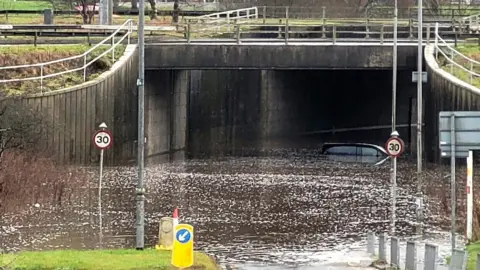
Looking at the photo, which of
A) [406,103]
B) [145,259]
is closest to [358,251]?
[145,259]

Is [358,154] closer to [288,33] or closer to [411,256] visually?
[288,33]

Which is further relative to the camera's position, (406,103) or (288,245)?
(406,103)

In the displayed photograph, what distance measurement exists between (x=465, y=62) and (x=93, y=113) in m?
17.4

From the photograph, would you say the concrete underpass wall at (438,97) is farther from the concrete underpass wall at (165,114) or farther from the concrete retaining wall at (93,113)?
the concrete retaining wall at (93,113)

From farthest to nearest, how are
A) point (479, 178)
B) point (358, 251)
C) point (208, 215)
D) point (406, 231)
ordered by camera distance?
1. point (479, 178)
2. point (208, 215)
3. point (406, 231)
4. point (358, 251)

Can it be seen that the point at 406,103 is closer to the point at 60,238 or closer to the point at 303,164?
the point at 303,164

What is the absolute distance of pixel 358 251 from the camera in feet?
73.0

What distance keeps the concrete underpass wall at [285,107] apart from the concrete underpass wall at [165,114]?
3.91 feet

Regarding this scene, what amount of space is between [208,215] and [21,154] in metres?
5.30

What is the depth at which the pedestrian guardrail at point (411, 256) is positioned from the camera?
52.2 ft

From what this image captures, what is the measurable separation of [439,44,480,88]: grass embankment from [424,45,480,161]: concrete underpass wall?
55cm

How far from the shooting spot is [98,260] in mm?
17891

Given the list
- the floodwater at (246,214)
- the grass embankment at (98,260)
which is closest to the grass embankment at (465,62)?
the floodwater at (246,214)

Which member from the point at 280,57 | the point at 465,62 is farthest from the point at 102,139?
the point at 465,62
